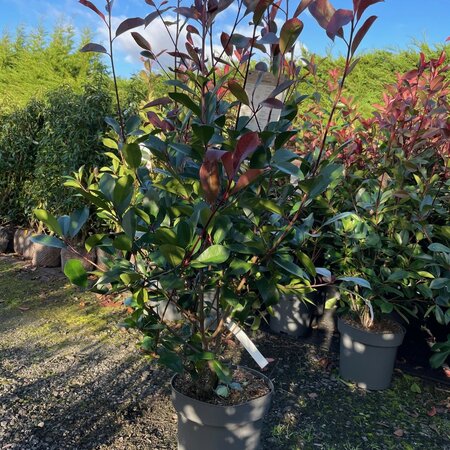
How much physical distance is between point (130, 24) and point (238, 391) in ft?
4.13

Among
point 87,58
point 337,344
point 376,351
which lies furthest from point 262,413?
point 87,58

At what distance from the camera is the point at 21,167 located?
16.1ft

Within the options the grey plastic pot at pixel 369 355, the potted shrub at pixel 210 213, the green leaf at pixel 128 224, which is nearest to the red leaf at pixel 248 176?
the potted shrub at pixel 210 213

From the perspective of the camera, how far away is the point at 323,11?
3.54 feet

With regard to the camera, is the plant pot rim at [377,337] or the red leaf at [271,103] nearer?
the red leaf at [271,103]

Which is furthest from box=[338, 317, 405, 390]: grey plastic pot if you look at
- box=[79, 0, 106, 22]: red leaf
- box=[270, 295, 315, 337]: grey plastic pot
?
box=[79, 0, 106, 22]: red leaf

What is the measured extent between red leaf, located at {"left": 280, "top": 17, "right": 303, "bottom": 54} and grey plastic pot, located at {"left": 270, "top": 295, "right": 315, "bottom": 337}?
2.14 m

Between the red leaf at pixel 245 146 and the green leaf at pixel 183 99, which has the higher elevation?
the green leaf at pixel 183 99

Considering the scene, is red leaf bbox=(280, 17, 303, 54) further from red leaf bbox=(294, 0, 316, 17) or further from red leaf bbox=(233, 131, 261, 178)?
red leaf bbox=(233, 131, 261, 178)

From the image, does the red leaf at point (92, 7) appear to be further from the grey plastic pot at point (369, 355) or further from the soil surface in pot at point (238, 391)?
the grey plastic pot at point (369, 355)

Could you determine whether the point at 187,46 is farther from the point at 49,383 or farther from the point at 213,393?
the point at 49,383

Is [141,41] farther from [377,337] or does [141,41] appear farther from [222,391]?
[377,337]

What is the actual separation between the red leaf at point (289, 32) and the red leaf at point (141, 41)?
50cm

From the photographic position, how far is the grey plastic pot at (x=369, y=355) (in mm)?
2445
